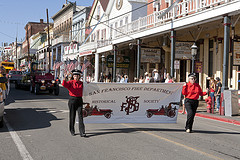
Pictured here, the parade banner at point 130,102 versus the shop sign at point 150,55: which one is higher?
the shop sign at point 150,55

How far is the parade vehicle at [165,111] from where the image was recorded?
10.1m

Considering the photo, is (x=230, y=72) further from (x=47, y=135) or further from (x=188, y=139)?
(x=47, y=135)

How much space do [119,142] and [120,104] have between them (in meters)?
2.31

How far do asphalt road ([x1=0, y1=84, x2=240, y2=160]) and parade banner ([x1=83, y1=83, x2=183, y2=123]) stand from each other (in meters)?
0.33

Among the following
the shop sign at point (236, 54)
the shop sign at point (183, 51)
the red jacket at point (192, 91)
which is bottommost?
the red jacket at point (192, 91)

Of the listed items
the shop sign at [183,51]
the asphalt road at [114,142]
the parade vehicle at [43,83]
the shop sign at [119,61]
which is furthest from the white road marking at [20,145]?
the shop sign at [119,61]

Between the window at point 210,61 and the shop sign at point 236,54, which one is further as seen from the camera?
the window at point 210,61

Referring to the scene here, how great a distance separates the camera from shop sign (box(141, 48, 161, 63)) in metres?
24.7

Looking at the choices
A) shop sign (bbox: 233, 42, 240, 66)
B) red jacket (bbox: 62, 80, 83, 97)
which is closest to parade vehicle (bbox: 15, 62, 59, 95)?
shop sign (bbox: 233, 42, 240, 66)

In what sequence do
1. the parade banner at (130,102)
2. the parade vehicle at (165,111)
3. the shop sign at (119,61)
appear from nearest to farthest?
the parade banner at (130,102) < the parade vehicle at (165,111) < the shop sign at (119,61)

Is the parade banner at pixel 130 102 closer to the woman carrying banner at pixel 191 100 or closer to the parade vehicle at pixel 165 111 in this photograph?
the parade vehicle at pixel 165 111

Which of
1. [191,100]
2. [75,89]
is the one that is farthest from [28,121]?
[191,100]

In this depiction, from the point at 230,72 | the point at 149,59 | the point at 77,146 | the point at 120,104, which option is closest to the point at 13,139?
the point at 77,146

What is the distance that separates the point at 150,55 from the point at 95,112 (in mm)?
16055
